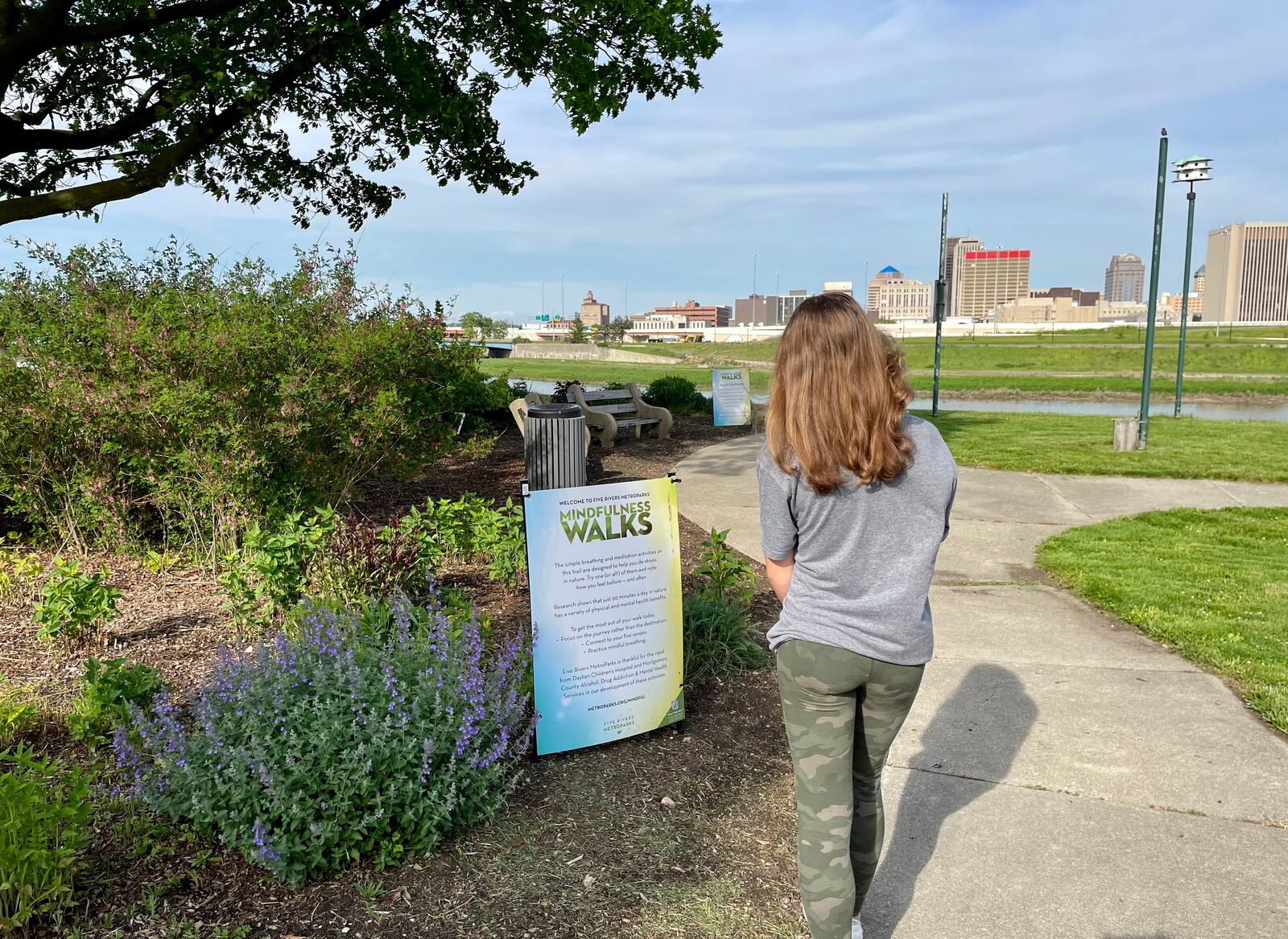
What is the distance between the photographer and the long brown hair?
7.16 feet

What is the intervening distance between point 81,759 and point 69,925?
3.47 ft

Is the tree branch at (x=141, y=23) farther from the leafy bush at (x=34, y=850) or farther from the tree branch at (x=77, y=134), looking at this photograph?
the leafy bush at (x=34, y=850)

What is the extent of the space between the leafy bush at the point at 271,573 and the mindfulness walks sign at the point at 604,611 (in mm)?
1714

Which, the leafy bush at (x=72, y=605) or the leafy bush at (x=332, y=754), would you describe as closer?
the leafy bush at (x=332, y=754)

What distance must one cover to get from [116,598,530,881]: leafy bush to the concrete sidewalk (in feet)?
4.59

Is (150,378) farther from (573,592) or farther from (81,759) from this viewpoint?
(573,592)

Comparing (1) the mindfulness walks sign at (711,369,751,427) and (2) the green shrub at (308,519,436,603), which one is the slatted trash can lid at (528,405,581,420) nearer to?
(2) the green shrub at (308,519,436,603)

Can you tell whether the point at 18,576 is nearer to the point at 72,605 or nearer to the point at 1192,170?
the point at 72,605

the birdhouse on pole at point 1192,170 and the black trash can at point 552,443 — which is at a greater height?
the birdhouse on pole at point 1192,170

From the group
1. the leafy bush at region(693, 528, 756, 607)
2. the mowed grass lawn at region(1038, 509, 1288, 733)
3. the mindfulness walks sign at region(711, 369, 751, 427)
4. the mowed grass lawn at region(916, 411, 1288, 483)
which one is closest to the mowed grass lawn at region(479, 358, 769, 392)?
the mowed grass lawn at region(916, 411, 1288, 483)

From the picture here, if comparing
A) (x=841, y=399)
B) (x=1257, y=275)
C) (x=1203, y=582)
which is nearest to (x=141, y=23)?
(x=841, y=399)

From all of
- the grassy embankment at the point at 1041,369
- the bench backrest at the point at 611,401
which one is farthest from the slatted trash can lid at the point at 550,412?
the grassy embankment at the point at 1041,369

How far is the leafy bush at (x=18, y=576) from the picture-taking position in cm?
518

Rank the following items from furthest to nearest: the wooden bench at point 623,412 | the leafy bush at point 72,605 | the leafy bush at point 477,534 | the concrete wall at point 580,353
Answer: the concrete wall at point 580,353
the wooden bench at point 623,412
the leafy bush at point 477,534
the leafy bush at point 72,605
